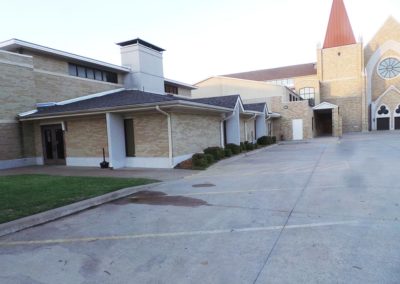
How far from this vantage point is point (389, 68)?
1843 inches

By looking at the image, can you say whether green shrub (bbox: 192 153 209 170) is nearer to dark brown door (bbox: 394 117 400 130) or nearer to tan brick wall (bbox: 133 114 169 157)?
tan brick wall (bbox: 133 114 169 157)

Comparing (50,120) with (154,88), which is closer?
(50,120)

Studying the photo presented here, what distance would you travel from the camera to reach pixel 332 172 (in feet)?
33.4

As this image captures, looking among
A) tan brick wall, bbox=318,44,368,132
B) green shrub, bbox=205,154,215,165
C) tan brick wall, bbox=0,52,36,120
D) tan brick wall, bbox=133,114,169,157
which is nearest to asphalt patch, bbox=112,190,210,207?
tan brick wall, bbox=133,114,169,157

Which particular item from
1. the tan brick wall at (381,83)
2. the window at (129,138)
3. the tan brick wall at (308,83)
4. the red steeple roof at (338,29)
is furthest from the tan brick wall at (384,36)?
the window at (129,138)

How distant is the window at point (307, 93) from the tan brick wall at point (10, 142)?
1578 inches

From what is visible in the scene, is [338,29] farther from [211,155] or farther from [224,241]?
[224,241]

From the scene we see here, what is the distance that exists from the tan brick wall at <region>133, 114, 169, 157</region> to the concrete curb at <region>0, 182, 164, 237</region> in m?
4.94

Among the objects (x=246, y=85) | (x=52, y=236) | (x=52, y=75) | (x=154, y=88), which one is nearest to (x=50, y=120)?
(x=52, y=75)

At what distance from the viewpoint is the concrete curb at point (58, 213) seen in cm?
522

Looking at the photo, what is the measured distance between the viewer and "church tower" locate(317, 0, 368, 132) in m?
44.2

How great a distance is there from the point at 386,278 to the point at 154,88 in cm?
2196

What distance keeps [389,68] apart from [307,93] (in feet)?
48.3

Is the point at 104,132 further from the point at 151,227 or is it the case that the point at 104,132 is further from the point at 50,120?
the point at 151,227
